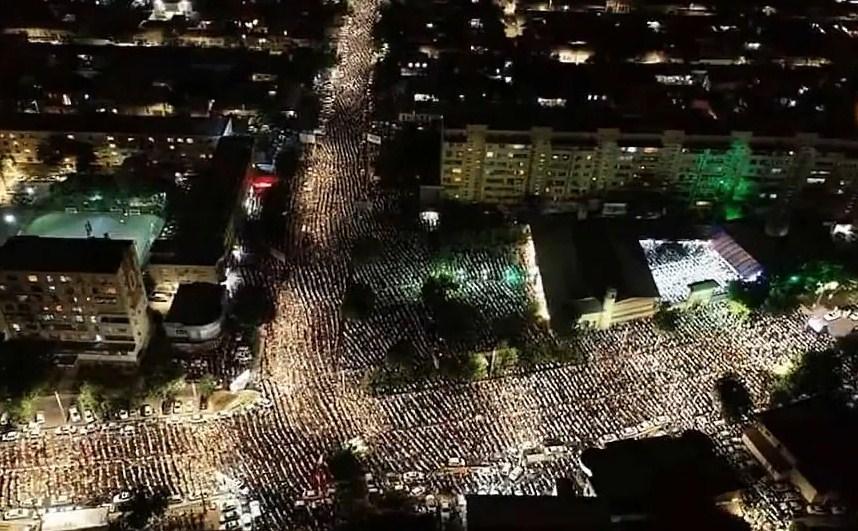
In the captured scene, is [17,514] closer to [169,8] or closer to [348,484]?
[348,484]

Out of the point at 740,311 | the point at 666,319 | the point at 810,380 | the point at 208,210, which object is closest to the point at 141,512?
the point at 208,210

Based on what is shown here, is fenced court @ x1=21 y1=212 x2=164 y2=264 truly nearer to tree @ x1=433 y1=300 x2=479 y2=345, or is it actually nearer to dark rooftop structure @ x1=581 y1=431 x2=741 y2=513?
tree @ x1=433 y1=300 x2=479 y2=345

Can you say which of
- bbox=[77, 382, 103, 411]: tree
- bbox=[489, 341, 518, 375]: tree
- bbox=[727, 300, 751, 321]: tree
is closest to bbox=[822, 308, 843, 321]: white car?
bbox=[727, 300, 751, 321]: tree

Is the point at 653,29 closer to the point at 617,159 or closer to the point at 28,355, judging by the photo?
the point at 617,159

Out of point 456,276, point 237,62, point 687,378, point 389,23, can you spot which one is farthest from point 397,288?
point 389,23

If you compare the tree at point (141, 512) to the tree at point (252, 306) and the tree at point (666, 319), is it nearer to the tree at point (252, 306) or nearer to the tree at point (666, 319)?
the tree at point (252, 306)

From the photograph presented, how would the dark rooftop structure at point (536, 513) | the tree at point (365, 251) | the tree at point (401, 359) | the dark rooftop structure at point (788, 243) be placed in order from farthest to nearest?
the tree at point (365, 251) → the dark rooftop structure at point (788, 243) → the tree at point (401, 359) → the dark rooftop structure at point (536, 513)

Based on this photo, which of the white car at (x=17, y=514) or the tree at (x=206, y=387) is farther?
the tree at (x=206, y=387)

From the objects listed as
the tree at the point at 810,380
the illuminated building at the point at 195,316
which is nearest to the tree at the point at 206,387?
the illuminated building at the point at 195,316
